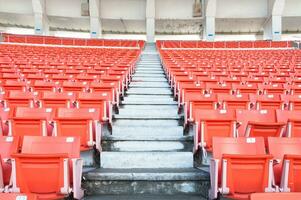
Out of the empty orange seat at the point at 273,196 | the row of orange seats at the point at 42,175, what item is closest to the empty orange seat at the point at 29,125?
the row of orange seats at the point at 42,175

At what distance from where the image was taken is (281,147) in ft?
11.6

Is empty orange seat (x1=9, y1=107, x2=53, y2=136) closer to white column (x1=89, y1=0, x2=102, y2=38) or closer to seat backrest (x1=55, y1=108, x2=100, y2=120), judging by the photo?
seat backrest (x1=55, y1=108, x2=100, y2=120)

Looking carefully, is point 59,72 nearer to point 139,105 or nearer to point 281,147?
point 139,105

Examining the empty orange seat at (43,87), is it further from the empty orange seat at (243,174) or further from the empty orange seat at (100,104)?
the empty orange seat at (243,174)

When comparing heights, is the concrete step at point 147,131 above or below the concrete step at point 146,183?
above

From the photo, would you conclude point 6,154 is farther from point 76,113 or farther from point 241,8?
point 241,8

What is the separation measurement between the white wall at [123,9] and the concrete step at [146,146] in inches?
1022

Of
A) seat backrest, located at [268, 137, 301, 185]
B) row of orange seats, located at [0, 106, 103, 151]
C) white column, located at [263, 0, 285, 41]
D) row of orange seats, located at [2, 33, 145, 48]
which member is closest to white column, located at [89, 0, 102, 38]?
row of orange seats, located at [2, 33, 145, 48]

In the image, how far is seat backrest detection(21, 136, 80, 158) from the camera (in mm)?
3479

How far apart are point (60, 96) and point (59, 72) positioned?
9.33ft

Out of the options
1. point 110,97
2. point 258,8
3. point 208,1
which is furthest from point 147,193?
point 258,8

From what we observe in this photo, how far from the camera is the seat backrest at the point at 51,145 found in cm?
348

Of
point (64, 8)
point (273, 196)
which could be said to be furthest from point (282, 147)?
point (64, 8)

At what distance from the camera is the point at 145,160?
432 centimetres
